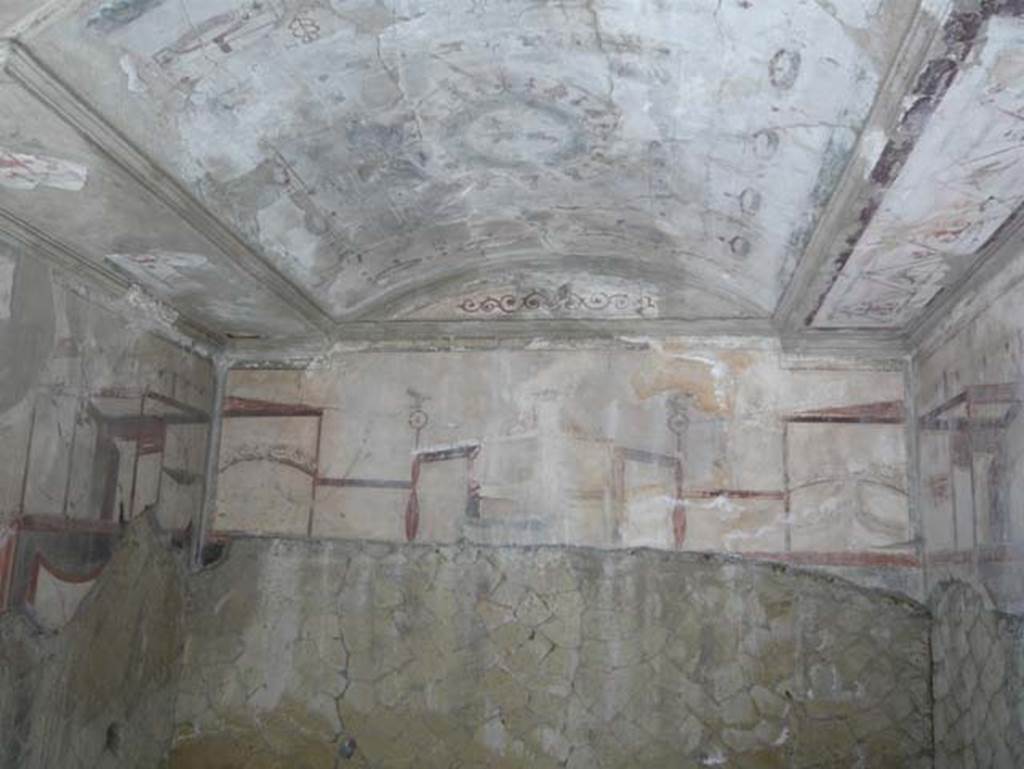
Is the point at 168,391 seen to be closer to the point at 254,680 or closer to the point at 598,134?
the point at 254,680

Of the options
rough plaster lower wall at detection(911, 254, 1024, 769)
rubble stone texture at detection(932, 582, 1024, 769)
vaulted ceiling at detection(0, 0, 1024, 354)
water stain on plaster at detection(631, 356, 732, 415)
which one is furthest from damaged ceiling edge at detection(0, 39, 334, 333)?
rubble stone texture at detection(932, 582, 1024, 769)

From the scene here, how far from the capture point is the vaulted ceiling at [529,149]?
7.86ft

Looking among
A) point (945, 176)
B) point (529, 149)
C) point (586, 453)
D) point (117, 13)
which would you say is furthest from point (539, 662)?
point (117, 13)

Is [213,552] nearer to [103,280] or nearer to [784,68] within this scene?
[103,280]

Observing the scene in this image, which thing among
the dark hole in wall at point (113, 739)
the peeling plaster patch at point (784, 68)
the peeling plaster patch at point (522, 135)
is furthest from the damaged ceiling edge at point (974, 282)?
the dark hole in wall at point (113, 739)

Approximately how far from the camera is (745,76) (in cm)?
273

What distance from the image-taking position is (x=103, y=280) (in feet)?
12.8

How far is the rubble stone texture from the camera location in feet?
10.4

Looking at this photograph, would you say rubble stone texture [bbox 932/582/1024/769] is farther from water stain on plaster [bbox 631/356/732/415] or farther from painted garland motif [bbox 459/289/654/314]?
painted garland motif [bbox 459/289/654/314]

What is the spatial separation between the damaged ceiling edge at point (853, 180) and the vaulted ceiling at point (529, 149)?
0.01 m

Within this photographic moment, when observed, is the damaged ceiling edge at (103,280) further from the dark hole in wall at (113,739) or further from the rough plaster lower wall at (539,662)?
the dark hole in wall at (113,739)

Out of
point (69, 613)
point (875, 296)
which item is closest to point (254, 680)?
point (69, 613)

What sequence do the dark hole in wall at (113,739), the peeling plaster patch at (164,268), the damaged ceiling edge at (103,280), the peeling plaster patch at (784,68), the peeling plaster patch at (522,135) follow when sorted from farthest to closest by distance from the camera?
the dark hole in wall at (113,739) → the peeling plaster patch at (164,268) → the damaged ceiling edge at (103,280) → the peeling plaster patch at (522,135) → the peeling plaster patch at (784,68)

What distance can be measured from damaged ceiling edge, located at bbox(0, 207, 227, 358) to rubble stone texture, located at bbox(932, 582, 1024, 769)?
365 centimetres
